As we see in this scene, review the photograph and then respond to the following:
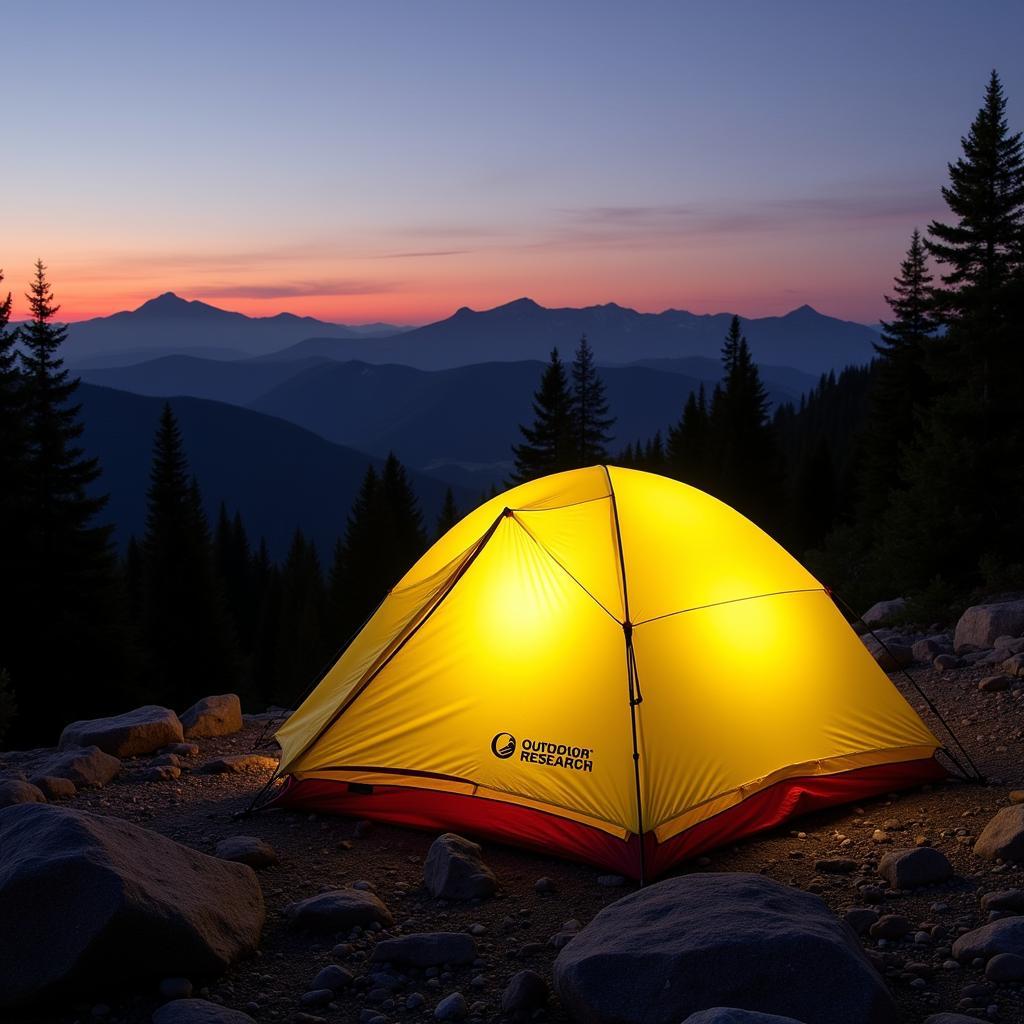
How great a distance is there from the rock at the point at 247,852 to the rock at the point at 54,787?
2.61 m

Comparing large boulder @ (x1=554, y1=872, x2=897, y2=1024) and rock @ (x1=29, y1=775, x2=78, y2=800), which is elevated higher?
large boulder @ (x1=554, y1=872, x2=897, y2=1024)

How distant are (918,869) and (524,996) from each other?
2.96 m

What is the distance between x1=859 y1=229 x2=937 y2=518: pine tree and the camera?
1663 inches

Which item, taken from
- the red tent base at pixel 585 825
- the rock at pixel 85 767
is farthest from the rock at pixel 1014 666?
the rock at pixel 85 767

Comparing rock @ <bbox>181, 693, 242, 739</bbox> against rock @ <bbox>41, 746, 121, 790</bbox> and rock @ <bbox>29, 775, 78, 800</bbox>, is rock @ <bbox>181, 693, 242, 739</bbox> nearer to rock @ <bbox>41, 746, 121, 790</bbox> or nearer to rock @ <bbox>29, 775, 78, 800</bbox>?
rock @ <bbox>41, 746, 121, 790</bbox>

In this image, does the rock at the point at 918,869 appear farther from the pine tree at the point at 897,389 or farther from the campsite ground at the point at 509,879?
the pine tree at the point at 897,389

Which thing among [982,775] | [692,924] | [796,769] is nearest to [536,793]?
[796,769]

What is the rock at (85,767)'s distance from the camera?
9445 millimetres

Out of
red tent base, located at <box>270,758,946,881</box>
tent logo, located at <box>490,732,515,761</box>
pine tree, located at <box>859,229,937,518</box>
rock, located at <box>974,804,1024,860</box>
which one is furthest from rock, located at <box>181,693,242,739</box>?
pine tree, located at <box>859,229,937,518</box>

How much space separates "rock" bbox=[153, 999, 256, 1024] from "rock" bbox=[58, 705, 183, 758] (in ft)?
19.7

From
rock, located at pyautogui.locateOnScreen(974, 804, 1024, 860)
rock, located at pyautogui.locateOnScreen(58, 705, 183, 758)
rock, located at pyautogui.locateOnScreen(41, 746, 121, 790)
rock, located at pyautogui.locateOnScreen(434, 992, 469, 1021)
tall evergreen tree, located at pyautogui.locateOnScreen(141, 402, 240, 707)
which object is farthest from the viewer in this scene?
tall evergreen tree, located at pyautogui.locateOnScreen(141, 402, 240, 707)

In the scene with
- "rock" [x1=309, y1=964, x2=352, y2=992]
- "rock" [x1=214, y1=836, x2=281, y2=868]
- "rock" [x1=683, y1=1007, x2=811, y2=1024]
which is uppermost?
"rock" [x1=683, y1=1007, x2=811, y2=1024]

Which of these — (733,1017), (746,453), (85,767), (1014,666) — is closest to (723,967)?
(733,1017)

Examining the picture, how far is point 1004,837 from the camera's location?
21.9 feet
